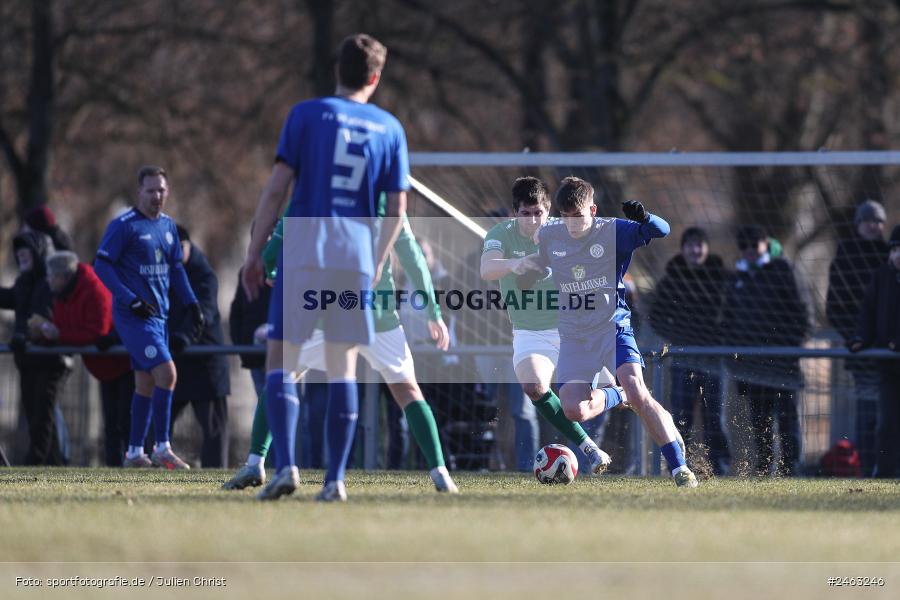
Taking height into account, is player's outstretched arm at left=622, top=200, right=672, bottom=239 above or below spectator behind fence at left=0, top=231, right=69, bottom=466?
above

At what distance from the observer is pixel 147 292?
1144 centimetres

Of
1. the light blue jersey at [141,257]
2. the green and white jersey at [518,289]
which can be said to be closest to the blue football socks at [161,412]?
the light blue jersey at [141,257]

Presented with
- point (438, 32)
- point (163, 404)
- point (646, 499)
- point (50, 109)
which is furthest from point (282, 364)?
point (438, 32)

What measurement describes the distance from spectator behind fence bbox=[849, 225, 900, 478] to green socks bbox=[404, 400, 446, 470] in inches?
190

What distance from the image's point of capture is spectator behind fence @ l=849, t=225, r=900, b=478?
38.4 ft

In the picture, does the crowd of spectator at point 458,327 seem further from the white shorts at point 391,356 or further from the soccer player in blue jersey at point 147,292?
the white shorts at point 391,356

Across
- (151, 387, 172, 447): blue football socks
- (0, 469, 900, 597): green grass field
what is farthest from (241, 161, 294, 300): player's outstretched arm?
(151, 387, 172, 447): blue football socks

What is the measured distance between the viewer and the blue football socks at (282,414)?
284 inches

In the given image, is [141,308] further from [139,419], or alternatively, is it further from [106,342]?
[106,342]

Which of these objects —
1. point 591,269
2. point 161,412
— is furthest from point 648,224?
point 161,412

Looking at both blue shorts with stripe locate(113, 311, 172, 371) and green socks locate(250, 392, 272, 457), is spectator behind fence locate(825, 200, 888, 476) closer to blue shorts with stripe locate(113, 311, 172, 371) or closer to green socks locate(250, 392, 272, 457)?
blue shorts with stripe locate(113, 311, 172, 371)

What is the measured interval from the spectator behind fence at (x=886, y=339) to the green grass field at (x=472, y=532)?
3.42m

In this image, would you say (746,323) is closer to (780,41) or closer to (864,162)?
(864,162)

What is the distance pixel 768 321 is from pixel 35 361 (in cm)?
587
